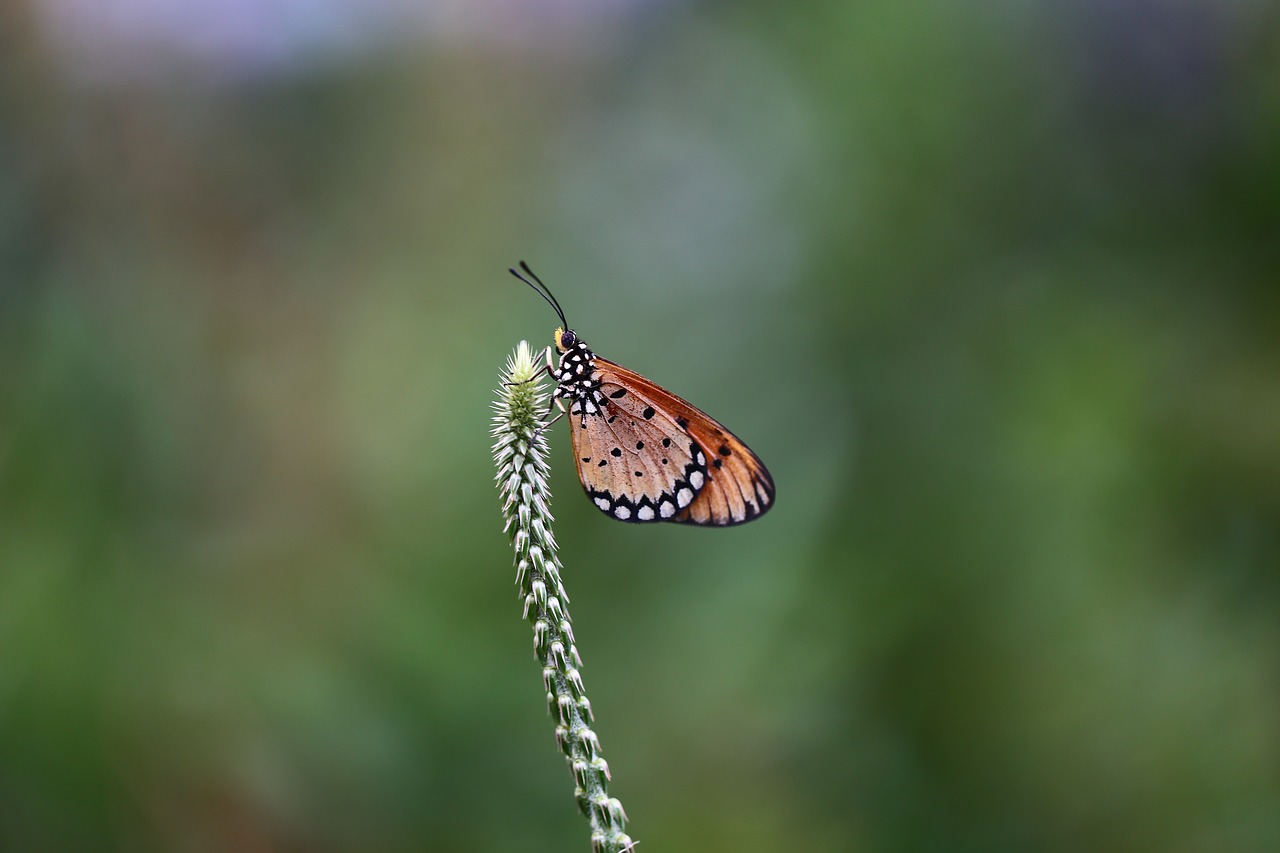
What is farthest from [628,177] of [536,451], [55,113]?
[536,451]

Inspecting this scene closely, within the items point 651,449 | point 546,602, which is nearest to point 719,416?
point 651,449

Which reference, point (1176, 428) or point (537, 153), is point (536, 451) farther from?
point (537, 153)

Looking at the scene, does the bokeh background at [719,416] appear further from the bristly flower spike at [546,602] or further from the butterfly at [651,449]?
the bristly flower spike at [546,602]

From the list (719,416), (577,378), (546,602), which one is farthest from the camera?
(719,416)

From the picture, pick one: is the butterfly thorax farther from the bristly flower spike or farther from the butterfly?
the bristly flower spike

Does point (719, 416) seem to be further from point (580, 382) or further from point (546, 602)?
point (546, 602)

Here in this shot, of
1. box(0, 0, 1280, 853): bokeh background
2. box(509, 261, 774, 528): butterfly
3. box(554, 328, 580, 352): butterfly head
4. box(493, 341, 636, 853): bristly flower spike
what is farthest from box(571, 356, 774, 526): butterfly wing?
box(0, 0, 1280, 853): bokeh background

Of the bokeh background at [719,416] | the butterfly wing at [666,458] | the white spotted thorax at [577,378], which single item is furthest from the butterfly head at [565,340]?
the bokeh background at [719,416]
